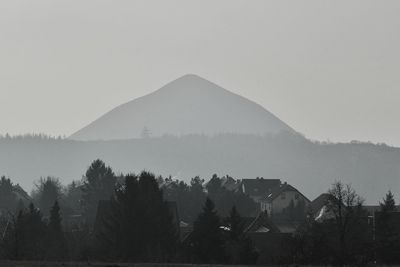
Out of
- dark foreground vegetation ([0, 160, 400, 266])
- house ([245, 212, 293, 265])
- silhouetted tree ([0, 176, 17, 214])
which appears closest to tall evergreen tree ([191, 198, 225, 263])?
dark foreground vegetation ([0, 160, 400, 266])

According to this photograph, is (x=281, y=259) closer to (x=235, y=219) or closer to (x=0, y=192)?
(x=235, y=219)

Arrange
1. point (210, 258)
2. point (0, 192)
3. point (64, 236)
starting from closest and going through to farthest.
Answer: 1. point (210, 258)
2. point (64, 236)
3. point (0, 192)

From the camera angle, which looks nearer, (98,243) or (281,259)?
(281,259)

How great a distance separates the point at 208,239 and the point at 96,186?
57.4m

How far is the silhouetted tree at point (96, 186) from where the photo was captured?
110625mm

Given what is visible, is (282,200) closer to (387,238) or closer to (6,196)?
(6,196)

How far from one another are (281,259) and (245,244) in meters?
16.1

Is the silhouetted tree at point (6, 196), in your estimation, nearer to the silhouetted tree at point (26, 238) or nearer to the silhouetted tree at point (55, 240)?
the silhouetted tree at point (55, 240)

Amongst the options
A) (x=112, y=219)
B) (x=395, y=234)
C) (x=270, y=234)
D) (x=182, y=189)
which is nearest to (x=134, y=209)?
(x=112, y=219)

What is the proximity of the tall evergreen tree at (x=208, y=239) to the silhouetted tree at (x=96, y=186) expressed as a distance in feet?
149

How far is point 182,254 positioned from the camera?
59.6 m

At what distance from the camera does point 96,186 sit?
117 metres

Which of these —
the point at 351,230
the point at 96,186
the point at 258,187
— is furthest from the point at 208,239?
the point at 258,187

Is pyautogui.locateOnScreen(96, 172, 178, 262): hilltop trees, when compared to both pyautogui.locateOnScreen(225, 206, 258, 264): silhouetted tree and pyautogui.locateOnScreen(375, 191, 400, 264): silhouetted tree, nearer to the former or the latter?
pyautogui.locateOnScreen(225, 206, 258, 264): silhouetted tree
